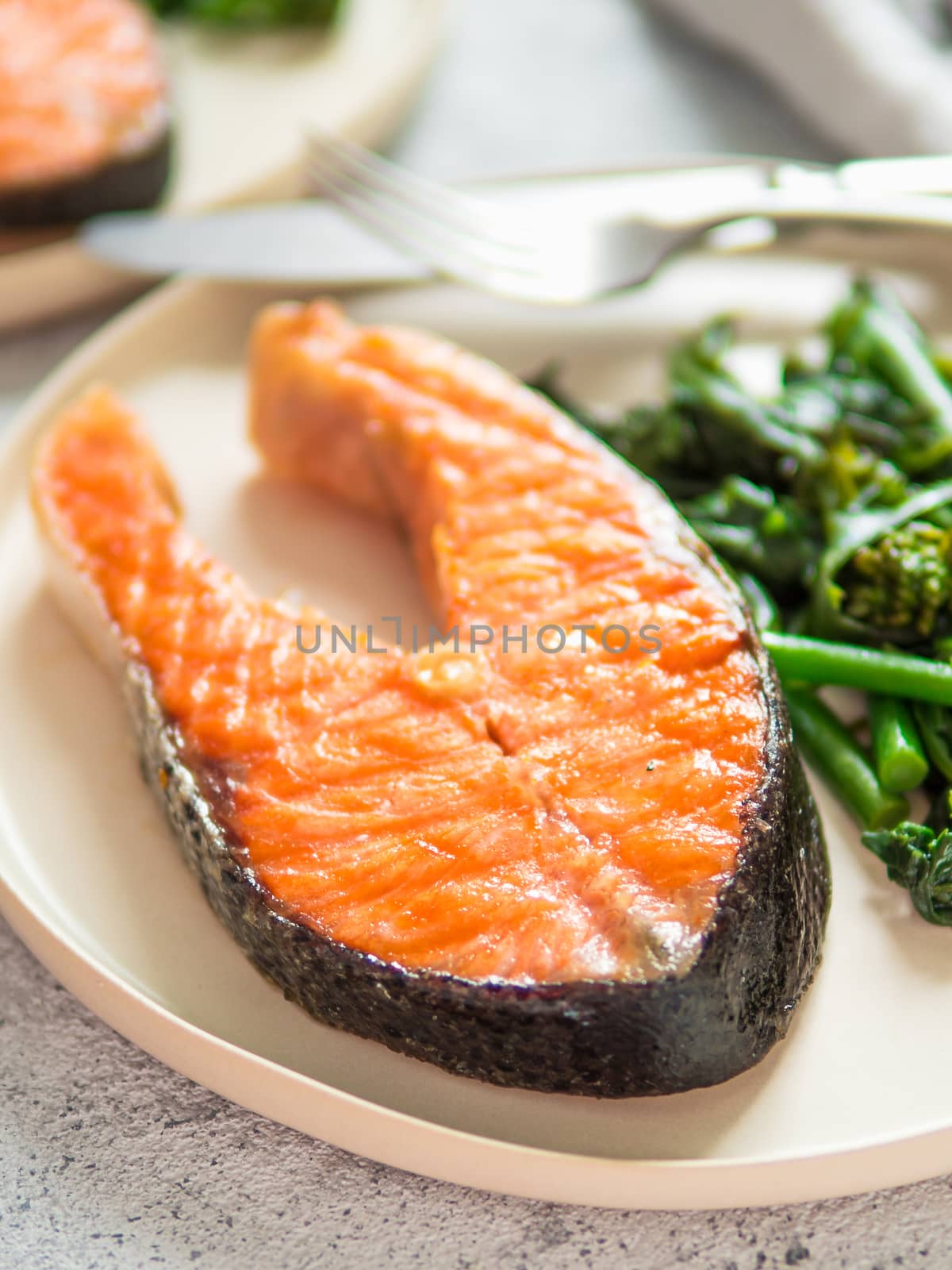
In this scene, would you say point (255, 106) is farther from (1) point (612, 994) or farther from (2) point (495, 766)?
(1) point (612, 994)

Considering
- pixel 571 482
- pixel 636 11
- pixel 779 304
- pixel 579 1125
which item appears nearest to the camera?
pixel 579 1125

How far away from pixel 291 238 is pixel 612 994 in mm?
2942

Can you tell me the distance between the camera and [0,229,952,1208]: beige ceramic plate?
2324 millimetres

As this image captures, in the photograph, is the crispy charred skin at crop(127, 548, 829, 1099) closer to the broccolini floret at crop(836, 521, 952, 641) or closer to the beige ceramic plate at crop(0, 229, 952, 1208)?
the beige ceramic plate at crop(0, 229, 952, 1208)

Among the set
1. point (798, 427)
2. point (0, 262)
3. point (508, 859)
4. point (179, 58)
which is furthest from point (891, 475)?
point (179, 58)

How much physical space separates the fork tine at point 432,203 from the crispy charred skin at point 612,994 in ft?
6.57

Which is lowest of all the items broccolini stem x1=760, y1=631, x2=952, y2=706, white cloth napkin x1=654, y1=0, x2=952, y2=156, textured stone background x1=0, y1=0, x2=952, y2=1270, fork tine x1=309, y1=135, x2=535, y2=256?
textured stone background x1=0, y1=0, x2=952, y2=1270

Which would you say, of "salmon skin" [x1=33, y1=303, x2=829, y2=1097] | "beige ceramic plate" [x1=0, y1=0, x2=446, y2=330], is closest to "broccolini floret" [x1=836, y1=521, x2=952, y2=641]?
"salmon skin" [x1=33, y1=303, x2=829, y2=1097]

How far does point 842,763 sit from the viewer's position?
116 inches

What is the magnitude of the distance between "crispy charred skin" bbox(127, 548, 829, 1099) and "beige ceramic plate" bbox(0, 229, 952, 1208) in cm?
8

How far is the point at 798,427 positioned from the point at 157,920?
2099 millimetres

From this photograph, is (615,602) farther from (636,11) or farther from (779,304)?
(636,11)

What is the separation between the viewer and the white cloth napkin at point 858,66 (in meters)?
4.73

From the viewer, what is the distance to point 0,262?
448 centimetres
